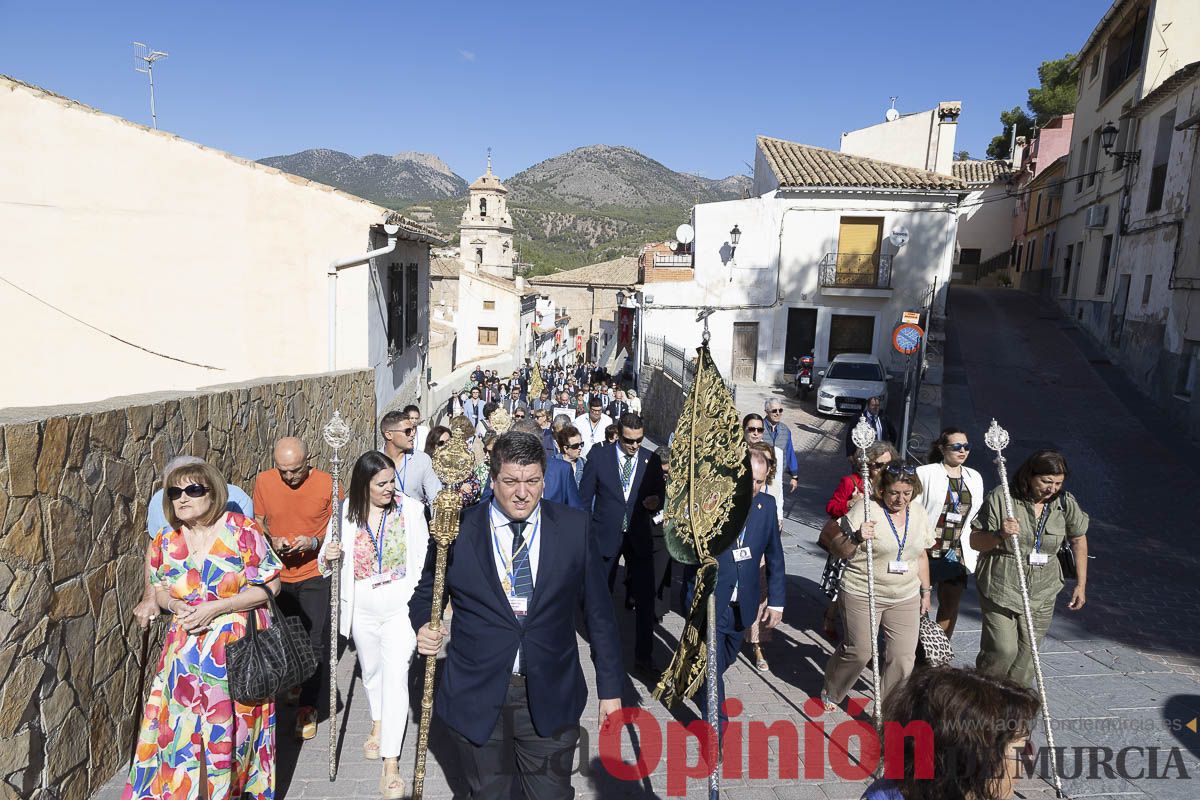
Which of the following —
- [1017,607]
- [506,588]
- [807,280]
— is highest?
[807,280]

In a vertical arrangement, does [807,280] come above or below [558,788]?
above

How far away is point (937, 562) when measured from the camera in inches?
206

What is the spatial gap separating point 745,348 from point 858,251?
4.49 meters

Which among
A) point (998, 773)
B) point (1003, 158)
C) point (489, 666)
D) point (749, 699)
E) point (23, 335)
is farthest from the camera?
point (1003, 158)

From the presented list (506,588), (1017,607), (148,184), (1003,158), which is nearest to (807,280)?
(148,184)

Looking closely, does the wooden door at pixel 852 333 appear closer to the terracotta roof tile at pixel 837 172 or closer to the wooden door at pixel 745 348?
the wooden door at pixel 745 348

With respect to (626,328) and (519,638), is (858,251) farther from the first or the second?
(519,638)

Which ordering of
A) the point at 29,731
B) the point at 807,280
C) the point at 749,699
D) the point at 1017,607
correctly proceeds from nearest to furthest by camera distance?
the point at 29,731
the point at 1017,607
the point at 749,699
the point at 807,280

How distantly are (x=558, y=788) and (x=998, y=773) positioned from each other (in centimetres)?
185

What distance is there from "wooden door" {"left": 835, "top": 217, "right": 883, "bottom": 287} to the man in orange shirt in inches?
793

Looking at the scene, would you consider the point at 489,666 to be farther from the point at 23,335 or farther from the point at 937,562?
the point at 23,335

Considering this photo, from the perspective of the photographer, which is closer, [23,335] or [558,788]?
[558,788]

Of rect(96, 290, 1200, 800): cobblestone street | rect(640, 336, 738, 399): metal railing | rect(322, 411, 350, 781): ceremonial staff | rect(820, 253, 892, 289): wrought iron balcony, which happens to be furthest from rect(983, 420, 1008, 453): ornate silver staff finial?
rect(820, 253, 892, 289): wrought iron balcony

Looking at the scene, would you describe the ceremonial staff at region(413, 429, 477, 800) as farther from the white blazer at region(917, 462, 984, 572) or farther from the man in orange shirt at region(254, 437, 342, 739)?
the white blazer at region(917, 462, 984, 572)
